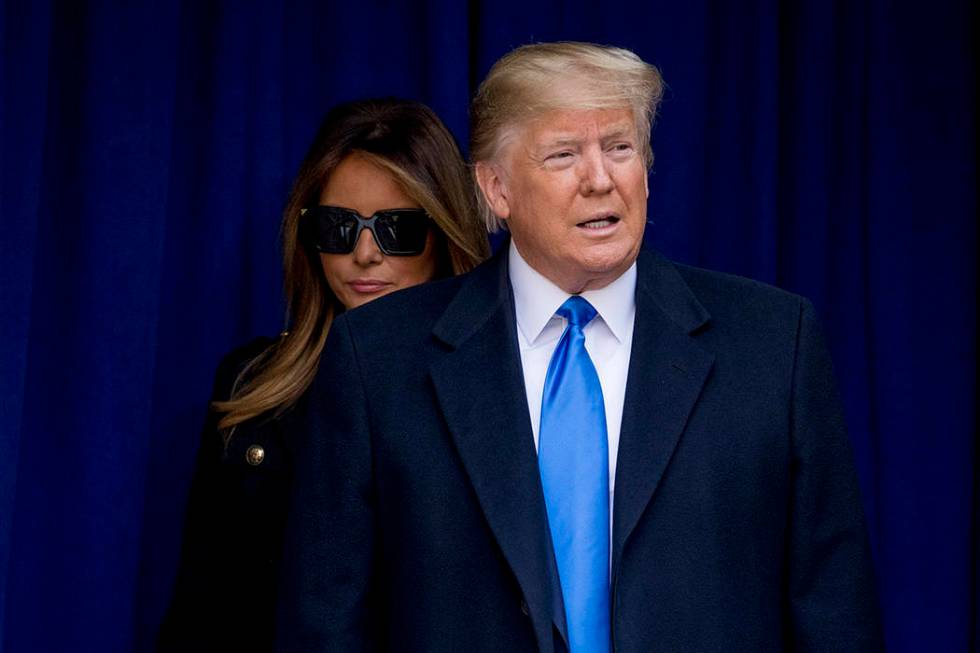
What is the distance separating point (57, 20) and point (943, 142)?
185cm

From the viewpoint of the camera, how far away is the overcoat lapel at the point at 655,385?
189cm

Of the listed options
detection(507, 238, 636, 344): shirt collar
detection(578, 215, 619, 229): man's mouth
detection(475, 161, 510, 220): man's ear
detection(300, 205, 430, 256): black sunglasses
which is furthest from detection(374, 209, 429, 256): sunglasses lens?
detection(578, 215, 619, 229): man's mouth

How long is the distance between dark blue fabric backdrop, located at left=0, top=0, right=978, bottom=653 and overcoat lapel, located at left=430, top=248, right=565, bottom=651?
93 cm

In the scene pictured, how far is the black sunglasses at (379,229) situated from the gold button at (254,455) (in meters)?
0.35

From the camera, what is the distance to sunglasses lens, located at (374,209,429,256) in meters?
2.51

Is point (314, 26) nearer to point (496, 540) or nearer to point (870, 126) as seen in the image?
point (870, 126)

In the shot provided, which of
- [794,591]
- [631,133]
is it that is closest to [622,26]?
[631,133]

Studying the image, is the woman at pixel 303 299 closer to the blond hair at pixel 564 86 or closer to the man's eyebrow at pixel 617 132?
the blond hair at pixel 564 86

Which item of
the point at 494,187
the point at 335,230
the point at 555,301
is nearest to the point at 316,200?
the point at 335,230

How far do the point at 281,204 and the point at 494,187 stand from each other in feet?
3.23

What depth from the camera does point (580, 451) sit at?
1.93 m

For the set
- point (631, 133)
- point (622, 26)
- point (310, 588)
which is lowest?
point (310, 588)

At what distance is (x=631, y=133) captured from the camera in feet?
6.66

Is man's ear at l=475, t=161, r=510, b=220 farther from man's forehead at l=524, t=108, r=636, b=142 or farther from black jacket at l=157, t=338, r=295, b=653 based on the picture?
black jacket at l=157, t=338, r=295, b=653
